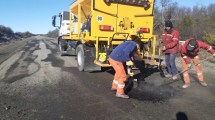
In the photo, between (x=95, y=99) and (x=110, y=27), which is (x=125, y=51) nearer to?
(x=95, y=99)

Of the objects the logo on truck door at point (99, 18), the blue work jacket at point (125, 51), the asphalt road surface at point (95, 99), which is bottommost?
the asphalt road surface at point (95, 99)

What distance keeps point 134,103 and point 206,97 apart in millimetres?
1865

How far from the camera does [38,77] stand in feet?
31.7

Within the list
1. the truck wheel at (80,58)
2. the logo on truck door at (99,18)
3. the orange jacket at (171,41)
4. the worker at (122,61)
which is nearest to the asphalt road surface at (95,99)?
the worker at (122,61)

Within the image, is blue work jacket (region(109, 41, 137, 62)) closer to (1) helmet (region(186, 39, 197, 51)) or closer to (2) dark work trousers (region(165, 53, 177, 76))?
(1) helmet (region(186, 39, 197, 51))

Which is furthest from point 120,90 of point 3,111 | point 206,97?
point 3,111

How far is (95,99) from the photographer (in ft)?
22.1

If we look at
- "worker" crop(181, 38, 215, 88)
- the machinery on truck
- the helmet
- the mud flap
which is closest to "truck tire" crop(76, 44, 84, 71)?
the machinery on truck

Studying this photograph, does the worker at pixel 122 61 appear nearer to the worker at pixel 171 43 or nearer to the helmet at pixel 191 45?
the helmet at pixel 191 45

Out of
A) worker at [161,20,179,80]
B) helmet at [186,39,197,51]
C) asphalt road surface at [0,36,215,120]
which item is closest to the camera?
asphalt road surface at [0,36,215,120]

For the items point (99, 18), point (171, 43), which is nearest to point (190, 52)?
point (171, 43)

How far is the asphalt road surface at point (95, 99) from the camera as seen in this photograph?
557 cm

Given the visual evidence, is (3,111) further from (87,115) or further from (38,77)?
(38,77)

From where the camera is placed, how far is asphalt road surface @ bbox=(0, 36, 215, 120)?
5574 mm
